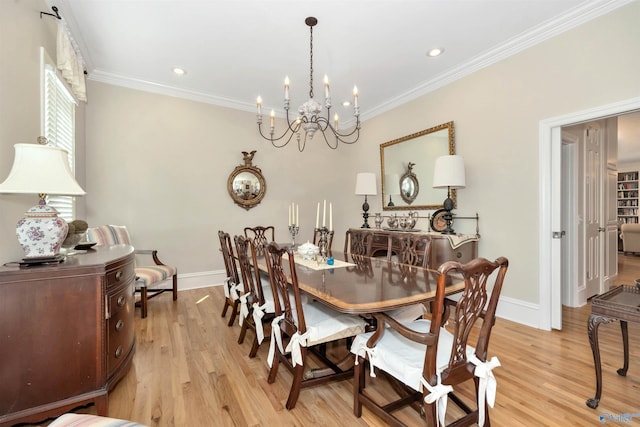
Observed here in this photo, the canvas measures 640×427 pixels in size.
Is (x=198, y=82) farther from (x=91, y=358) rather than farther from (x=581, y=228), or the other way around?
(x=581, y=228)

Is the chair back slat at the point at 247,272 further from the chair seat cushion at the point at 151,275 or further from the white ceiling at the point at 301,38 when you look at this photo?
the white ceiling at the point at 301,38

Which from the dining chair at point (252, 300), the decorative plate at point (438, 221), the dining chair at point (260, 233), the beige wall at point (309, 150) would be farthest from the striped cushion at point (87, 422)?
the decorative plate at point (438, 221)

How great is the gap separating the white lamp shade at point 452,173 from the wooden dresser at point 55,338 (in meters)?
3.13

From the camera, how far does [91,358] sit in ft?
5.27

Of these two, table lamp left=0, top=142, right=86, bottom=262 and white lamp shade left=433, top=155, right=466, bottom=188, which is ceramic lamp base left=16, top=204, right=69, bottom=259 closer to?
table lamp left=0, top=142, right=86, bottom=262

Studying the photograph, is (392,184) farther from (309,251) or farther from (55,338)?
(55,338)

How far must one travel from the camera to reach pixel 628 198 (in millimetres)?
9133

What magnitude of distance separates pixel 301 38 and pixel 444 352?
2.99 metres

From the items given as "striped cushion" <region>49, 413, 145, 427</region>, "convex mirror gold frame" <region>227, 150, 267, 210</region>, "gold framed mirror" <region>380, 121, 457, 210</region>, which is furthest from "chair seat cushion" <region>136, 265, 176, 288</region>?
"gold framed mirror" <region>380, 121, 457, 210</region>

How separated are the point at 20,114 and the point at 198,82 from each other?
93.3 inches

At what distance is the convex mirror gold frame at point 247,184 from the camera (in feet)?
15.1

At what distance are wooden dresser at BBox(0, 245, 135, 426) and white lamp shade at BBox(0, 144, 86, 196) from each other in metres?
0.41

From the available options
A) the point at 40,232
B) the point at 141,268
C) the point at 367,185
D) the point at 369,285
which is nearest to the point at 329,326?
the point at 369,285

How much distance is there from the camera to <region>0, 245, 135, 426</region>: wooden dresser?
144 cm
